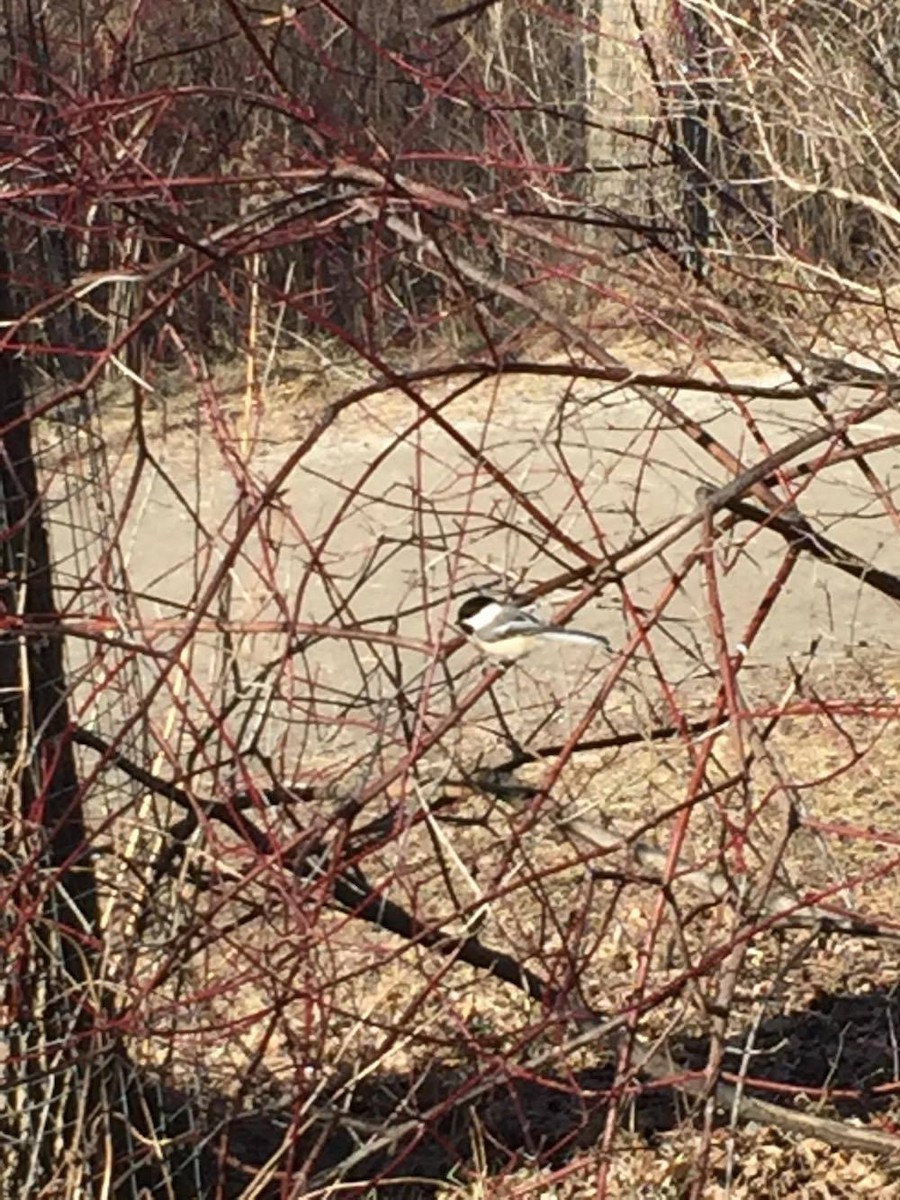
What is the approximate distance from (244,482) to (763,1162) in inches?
106

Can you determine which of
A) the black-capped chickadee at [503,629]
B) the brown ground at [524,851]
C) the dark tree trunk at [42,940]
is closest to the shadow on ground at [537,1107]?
the brown ground at [524,851]

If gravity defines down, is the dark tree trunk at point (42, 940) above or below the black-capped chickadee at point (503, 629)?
below

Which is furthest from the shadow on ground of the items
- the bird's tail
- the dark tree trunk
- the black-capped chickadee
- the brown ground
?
the black-capped chickadee

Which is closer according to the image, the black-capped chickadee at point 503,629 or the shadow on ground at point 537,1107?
the black-capped chickadee at point 503,629

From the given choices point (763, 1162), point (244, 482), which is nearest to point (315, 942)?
point (244, 482)

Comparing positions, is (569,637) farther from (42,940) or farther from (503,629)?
(42,940)

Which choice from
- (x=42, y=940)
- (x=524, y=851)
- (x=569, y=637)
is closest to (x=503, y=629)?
(x=569, y=637)

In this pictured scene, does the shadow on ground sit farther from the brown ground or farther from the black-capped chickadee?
the black-capped chickadee

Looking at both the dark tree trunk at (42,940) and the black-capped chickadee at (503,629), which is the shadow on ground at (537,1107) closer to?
the dark tree trunk at (42,940)

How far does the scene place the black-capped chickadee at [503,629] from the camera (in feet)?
11.7

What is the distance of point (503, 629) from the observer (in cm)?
361

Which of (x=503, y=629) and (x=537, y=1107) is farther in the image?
(x=537, y=1107)

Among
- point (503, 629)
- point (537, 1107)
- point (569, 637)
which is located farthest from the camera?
point (537, 1107)

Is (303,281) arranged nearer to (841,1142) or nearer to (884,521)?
(884,521)
